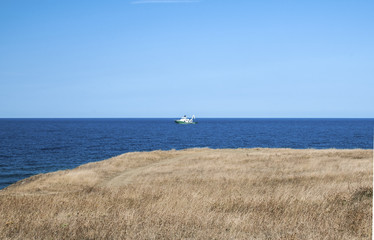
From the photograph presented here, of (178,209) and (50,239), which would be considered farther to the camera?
(178,209)

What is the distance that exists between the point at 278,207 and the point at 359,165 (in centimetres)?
1811

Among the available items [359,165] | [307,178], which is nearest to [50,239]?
[307,178]

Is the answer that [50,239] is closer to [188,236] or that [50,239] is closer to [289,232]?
[188,236]

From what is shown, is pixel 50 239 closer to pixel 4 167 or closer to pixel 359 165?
pixel 359 165

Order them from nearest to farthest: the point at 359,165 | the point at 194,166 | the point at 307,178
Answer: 1. the point at 307,178
2. the point at 359,165
3. the point at 194,166

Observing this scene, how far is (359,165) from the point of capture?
2633cm

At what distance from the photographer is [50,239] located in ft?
26.3

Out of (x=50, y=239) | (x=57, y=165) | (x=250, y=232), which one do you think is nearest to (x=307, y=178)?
(x=250, y=232)

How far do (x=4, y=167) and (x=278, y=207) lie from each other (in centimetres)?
4206

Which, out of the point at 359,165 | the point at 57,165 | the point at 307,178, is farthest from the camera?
the point at 57,165

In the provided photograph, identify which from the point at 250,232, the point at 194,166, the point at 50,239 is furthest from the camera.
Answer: the point at 194,166

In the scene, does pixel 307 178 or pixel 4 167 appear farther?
pixel 4 167

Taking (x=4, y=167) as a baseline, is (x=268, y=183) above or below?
above

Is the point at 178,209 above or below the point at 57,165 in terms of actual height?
above
